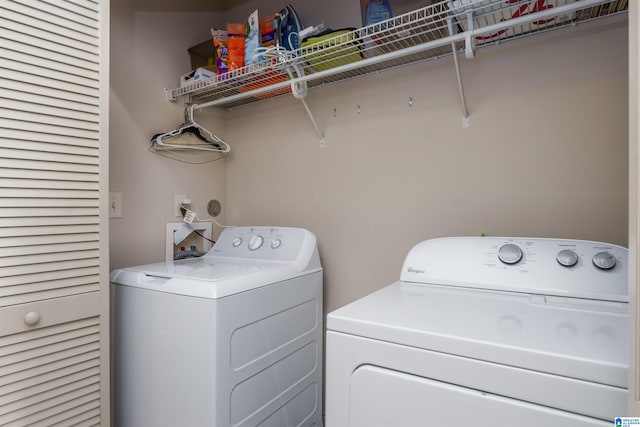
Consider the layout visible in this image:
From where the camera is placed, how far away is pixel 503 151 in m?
1.51

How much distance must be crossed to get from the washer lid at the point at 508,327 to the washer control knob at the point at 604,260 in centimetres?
11

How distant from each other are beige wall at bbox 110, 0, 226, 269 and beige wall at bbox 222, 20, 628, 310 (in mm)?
450

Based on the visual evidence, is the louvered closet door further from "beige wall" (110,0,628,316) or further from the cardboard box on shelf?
the cardboard box on shelf

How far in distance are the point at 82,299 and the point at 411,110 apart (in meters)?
1.57

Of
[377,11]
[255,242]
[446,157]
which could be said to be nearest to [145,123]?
[255,242]

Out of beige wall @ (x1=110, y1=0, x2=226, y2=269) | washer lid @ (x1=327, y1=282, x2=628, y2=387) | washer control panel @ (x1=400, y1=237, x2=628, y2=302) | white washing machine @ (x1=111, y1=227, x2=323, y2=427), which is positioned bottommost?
white washing machine @ (x1=111, y1=227, x2=323, y2=427)

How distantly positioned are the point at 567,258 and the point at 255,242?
134cm

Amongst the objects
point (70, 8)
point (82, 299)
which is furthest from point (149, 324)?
point (70, 8)

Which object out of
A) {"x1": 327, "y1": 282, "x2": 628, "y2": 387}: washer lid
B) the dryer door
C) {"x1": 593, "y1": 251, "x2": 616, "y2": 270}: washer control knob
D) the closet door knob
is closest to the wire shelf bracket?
{"x1": 593, "y1": 251, "x2": 616, "y2": 270}: washer control knob

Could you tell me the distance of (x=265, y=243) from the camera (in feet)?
6.07

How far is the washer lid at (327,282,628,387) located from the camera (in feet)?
2.31

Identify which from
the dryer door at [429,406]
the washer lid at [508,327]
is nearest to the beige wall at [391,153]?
the washer lid at [508,327]

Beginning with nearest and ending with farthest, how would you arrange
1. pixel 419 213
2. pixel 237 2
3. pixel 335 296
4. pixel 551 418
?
pixel 551 418 < pixel 419 213 < pixel 335 296 < pixel 237 2

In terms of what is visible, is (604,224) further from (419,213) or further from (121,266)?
(121,266)
